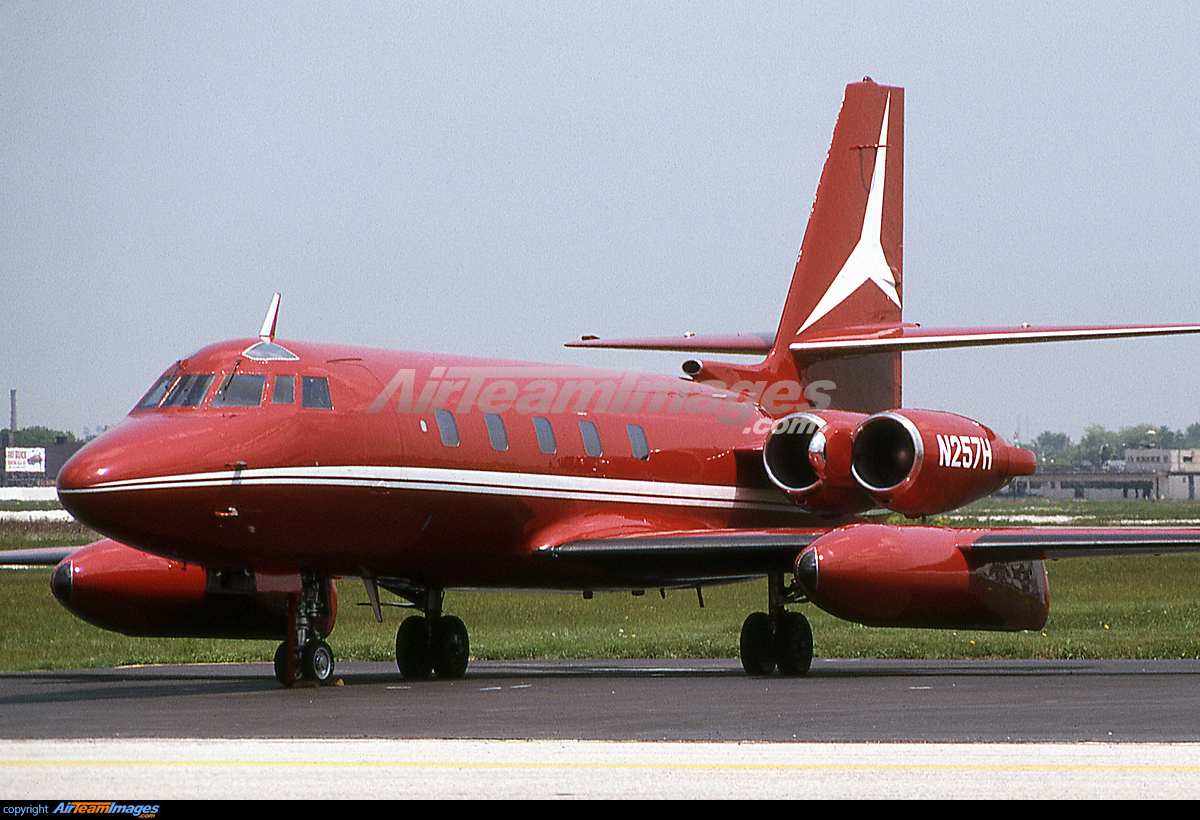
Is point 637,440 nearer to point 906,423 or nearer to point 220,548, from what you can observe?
point 906,423

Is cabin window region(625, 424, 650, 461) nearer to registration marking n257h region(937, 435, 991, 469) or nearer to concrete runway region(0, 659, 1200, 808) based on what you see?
concrete runway region(0, 659, 1200, 808)

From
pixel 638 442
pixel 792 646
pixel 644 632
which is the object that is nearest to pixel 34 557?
pixel 638 442

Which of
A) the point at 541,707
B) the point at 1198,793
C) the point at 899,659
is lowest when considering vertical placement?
the point at 899,659

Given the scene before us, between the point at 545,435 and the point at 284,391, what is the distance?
4.08m

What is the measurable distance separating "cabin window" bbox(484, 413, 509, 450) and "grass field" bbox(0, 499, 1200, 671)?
243 centimetres

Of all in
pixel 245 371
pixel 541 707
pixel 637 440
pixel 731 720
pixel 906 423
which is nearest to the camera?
pixel 731 720

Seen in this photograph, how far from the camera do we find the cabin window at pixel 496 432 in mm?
19750

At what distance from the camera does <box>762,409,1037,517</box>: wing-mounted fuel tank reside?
20734mm

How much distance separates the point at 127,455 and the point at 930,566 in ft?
28.3

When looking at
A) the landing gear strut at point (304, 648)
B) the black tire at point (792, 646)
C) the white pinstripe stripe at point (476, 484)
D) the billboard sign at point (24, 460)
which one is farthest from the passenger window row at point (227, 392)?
the billboard sign at point (24, 460)

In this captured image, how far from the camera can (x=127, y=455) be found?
16.1m

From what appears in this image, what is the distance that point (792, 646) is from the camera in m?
20.9
